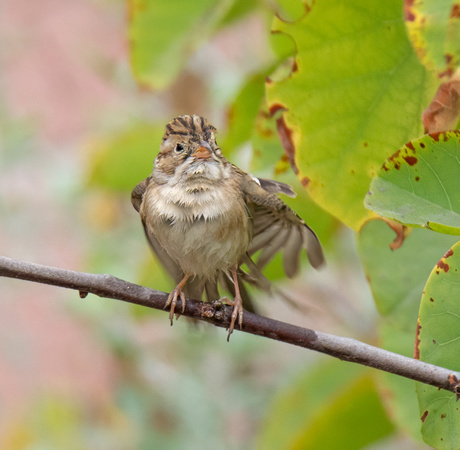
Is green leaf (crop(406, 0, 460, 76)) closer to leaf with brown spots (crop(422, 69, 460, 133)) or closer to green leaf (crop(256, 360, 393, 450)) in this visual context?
leaf with brown spots (crop(422, 69, 460, 133))

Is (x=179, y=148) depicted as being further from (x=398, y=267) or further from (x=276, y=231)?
(x=398, y=267)

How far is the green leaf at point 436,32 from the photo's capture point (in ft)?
4.08

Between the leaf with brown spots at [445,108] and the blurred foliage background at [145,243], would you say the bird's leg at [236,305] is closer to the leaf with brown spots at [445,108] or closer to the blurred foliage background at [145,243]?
the blurred foliage background at [145,243]

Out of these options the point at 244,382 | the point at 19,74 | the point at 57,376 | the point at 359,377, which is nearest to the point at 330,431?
the point at 359,377

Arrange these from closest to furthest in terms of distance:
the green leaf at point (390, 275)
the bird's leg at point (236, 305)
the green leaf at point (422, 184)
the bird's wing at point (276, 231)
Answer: the green leaf at point (422, 184) → the bird's leg at point (236, 305) → the green leaf at point (390, 275) → the bird's wing at point (276, 231)

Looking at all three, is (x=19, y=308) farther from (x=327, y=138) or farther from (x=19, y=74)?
(x=327, y=138)

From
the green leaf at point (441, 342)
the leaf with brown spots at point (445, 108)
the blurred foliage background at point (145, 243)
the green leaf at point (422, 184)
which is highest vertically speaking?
the leaf with brown spots at point (445, 108)

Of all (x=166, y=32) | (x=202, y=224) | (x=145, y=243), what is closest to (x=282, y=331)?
(x=202, y=224)

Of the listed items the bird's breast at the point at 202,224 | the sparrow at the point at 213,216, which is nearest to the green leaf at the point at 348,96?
the sparrow at the point at 213,216

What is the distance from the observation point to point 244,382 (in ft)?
11.4

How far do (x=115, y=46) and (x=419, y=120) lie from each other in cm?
404

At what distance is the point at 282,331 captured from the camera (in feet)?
4.50

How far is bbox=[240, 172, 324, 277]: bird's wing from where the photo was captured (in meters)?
2.01

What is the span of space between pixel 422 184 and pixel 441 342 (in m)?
0.26
